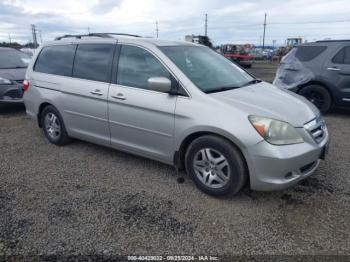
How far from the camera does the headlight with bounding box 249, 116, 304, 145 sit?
9.84ft

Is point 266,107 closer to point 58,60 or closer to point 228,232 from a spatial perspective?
point 228,232

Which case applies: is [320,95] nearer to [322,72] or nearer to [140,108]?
[322,72]

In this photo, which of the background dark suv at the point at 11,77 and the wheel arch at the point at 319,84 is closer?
the wheel arch at the point at 319,84

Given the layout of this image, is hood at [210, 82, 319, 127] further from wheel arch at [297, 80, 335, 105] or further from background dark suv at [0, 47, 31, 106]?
background dark suv at [0, 47, 31, 106]

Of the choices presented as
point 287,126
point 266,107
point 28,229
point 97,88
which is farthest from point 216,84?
point 28,229

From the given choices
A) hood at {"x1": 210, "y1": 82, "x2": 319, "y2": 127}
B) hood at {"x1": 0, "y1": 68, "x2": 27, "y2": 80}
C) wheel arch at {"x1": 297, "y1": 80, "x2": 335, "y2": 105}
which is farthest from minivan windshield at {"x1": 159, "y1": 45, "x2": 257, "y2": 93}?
hood at {"x1": 0, "y1": 68, "x2": 27, "y2": 80}

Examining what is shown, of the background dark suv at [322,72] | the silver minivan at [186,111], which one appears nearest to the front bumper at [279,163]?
the silver minivan at [186,111]

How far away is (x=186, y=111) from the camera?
3365 mm

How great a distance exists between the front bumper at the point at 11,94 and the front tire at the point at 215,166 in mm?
5695

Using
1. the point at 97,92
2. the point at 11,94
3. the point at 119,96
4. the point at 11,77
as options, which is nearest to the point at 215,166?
the point at 119,96

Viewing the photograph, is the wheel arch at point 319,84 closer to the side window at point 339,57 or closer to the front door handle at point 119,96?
the side window at point 339,57

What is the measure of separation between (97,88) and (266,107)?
2.19 m

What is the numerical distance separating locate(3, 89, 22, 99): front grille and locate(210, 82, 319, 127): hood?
589 cm

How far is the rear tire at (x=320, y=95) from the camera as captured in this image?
7.01 metres
